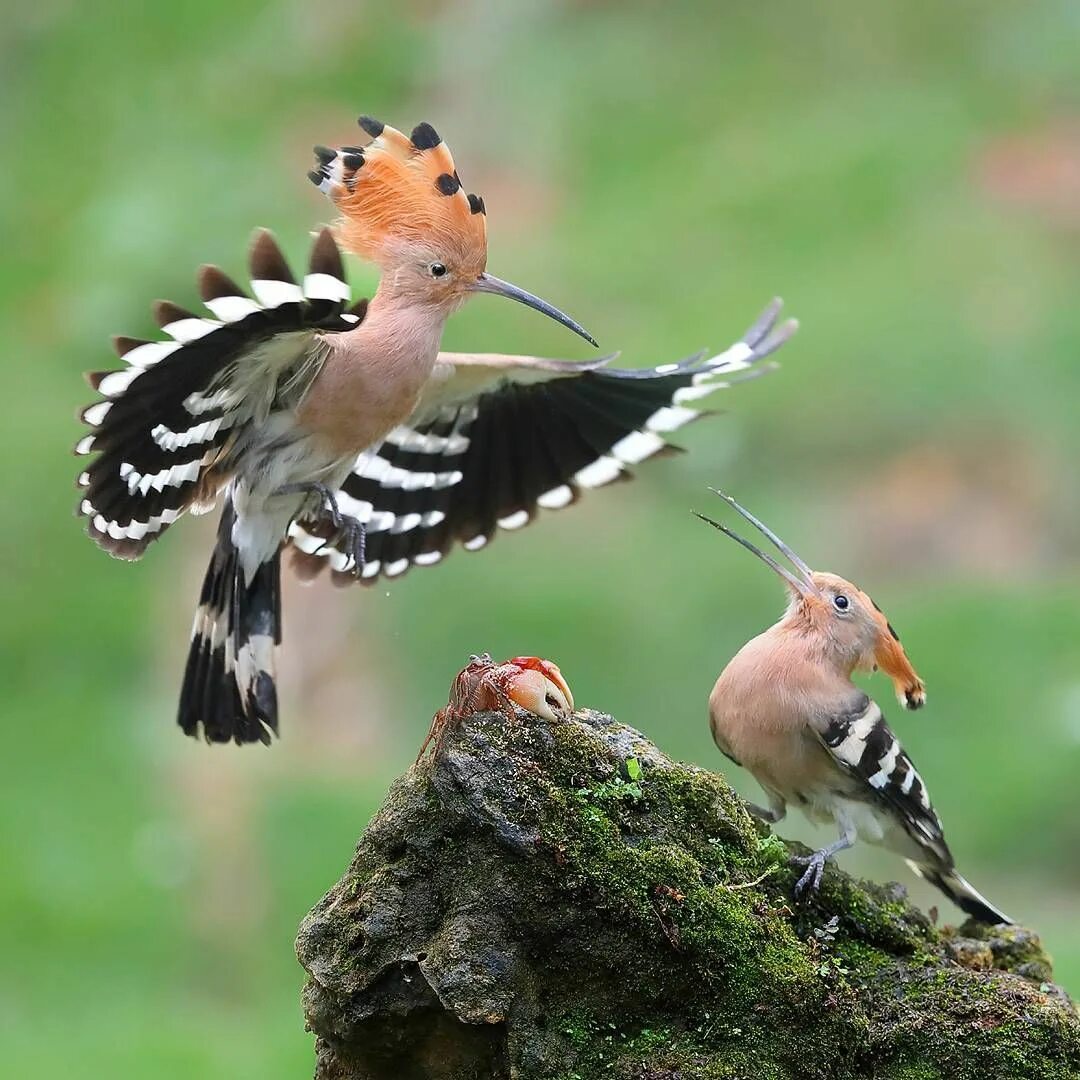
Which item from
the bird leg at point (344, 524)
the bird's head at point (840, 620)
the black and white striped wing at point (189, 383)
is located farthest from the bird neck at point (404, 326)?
the bird's head at point (840, 620)

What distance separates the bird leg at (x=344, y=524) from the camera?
4594 mm

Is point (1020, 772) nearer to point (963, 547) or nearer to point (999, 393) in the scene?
point (963, 547)

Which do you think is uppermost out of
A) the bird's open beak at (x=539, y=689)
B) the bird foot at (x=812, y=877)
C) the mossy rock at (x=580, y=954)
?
the bird's open beak at (x=539, y=689)

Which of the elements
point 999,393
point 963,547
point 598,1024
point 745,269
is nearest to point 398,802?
point 598,1024

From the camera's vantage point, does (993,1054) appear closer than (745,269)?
Yes

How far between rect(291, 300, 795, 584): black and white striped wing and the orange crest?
658 millimetres

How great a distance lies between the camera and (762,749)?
3916 mm

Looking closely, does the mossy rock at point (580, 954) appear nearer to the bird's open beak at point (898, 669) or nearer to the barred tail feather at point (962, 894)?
the barred tail feather at point (962, 894)

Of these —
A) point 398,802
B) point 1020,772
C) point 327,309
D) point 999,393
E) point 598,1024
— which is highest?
point 999,393

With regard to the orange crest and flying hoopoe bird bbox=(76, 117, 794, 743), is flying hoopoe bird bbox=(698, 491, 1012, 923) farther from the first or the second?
the orange crest

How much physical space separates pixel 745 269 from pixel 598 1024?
8.21 metres

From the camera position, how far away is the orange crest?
4453 millimetres

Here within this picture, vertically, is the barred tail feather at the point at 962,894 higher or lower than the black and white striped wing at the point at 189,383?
lower

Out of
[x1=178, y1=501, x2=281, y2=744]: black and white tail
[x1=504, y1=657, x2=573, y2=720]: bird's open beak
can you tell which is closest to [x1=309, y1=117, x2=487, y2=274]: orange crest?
[x1=178, y1=501, x2=281, y2=744]: black and white tail
